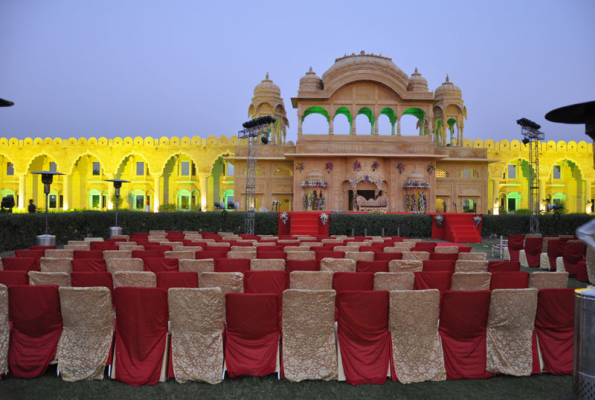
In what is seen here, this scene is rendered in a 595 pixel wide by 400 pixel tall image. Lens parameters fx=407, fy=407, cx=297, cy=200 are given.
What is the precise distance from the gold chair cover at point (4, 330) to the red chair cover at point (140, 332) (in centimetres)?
100

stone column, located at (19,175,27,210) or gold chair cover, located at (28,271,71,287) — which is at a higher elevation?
stone column, located at (19,175,27,210)

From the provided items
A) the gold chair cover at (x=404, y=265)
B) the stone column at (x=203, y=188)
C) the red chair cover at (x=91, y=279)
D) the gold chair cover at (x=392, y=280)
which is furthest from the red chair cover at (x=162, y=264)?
the stone column at (x=203, y=188)

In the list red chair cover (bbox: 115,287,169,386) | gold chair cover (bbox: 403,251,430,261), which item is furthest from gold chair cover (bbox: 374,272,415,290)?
red chair cover (bbox: 115,287,169,386)

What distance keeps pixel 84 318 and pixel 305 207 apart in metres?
22.0

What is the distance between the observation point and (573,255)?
9.13m

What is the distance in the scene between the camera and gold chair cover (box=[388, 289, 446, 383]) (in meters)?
3.75

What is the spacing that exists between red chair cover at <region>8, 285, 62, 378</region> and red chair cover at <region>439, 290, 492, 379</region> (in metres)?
3.70

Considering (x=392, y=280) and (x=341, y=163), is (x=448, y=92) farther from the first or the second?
(x=392, y=280)

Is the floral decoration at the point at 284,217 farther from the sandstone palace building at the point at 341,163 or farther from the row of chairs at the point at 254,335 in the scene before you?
the row of chairs at the point at 254,335

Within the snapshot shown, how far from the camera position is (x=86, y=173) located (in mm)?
34875

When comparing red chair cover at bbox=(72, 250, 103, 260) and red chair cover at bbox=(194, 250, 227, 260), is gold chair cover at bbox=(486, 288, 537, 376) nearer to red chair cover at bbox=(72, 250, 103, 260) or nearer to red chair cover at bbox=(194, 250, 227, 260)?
red chair cover at bbox=(194, 250, 227, 260)

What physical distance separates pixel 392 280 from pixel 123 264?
3.80m

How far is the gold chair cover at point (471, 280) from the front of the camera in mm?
5059

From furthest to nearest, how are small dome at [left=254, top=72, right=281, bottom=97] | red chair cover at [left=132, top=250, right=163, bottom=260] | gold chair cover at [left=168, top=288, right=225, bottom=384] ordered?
small dome at [left=254, top=72, right=281, bottom=97] < red chair cover at [left=132, top=250, right=163, bottom=260] < gold chair cover at [left=168, top=288, right=225, bottom=384]
